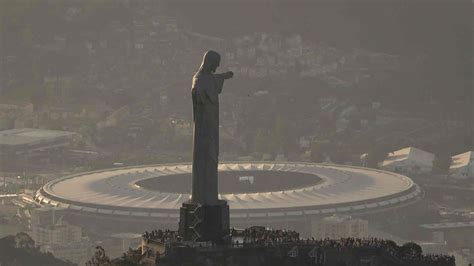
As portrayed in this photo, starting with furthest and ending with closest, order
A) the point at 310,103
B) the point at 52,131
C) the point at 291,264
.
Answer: the point at 310,103 < the point at 52,131 < the point at 291,264

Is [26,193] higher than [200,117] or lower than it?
lower

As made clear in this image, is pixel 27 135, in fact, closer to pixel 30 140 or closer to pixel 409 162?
pixel 30 140

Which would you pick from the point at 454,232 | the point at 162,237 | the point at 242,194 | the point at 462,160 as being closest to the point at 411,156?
the point at 462,160

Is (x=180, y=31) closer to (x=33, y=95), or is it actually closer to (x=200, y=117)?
(x=33, y=95)

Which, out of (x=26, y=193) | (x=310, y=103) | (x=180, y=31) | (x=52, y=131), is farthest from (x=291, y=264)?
(x=180, y=31)

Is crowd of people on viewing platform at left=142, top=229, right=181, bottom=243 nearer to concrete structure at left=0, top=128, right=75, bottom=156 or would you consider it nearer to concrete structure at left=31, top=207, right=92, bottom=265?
concrete structure at left=31, top=207, right=92, bottom=265
